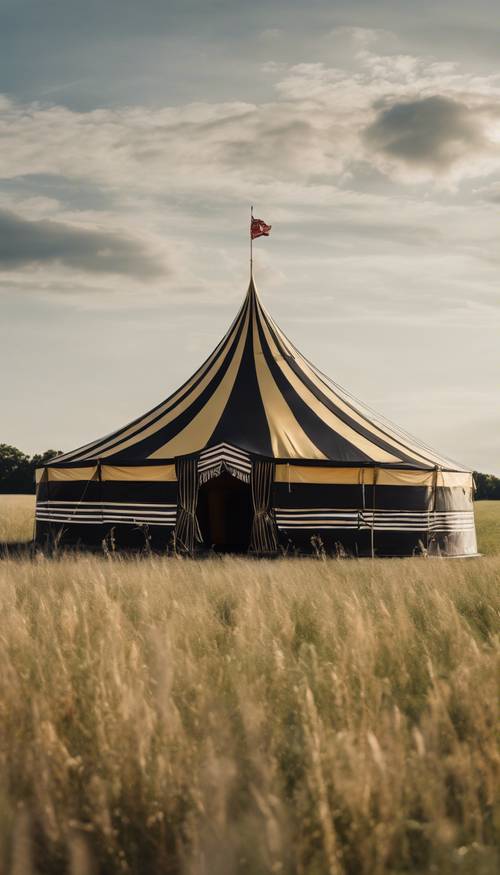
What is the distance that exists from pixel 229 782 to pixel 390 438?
12134 millimetres

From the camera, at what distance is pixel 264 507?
12336 mm

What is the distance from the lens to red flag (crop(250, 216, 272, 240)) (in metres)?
16.7

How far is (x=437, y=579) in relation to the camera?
280 inches

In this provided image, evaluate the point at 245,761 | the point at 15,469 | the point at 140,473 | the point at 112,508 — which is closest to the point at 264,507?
the point at 140,473

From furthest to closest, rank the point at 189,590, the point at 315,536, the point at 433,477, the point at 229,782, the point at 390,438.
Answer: the point at 390,438 → the point at 433,477 → the point at 315,536 → the point at 189,590 → the point at 229,782

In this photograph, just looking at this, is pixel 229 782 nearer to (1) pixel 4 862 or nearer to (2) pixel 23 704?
(1) pixel 4 862

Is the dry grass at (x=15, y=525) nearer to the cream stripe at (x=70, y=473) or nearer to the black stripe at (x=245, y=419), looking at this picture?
the cream stripe at (x=70, y=473)

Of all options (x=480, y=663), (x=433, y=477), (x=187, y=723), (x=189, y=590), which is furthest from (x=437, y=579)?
(x=433, y=477)

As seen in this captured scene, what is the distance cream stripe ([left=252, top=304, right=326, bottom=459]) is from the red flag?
9.92ft

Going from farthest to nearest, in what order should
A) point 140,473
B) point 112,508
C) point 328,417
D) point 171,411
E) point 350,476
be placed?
point 171,411 → point 328,417 → point 112,508 → point 140,473 → point 350,476

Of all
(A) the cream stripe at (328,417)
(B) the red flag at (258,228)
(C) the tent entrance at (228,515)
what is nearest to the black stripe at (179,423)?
(A) the cream stripe at (328,417)

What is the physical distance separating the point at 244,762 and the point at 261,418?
1058cm

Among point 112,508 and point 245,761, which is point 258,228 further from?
point 245,761

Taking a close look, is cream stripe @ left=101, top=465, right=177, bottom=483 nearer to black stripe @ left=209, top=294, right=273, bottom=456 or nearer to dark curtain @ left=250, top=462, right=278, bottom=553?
black stripe @ left=209, top=294, right=273, bottom=456
